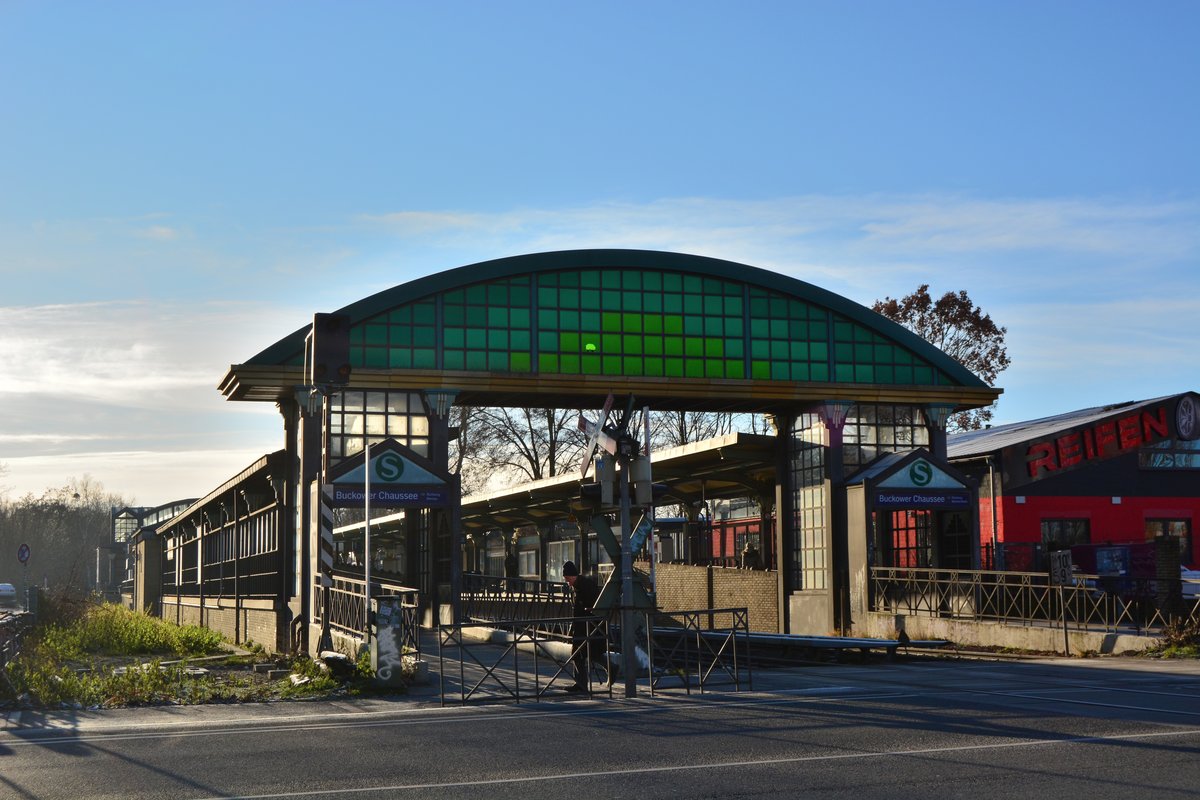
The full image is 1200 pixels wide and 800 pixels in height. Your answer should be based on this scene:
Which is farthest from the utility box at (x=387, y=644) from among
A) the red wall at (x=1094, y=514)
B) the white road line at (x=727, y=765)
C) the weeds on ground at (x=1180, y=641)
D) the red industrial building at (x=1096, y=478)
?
the red wall at (x=1094, y=514)

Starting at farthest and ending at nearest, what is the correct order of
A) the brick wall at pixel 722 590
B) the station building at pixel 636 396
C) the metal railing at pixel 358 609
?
the brick wall at pixel 722 590 < the station building at pixel 636 396 < the metal railing at pixel 358 609

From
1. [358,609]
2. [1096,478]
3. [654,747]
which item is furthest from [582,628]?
[1096,478]

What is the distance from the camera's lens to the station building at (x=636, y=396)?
28.1 m

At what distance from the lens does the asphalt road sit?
9.62m

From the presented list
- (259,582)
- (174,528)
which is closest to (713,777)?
(259,582)

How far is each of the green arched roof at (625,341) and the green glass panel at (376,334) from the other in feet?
0.10

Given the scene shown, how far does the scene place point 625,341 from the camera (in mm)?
30469

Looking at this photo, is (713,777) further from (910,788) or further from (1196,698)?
(1196,698)

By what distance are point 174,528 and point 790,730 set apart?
177ft

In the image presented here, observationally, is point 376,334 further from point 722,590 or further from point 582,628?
point 722,590

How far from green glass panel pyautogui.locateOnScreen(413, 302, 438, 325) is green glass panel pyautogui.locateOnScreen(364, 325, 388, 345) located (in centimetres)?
71

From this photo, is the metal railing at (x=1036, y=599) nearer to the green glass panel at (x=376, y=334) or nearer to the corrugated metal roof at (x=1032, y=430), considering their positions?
the corrugated metal roof at (x=1032, y=430)

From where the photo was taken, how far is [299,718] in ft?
48.2

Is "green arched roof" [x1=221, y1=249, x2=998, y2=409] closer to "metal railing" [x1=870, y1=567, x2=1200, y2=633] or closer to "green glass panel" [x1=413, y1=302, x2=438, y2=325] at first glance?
"green glass panel" [x1=413, y1=302, x2=438, y2=325]
